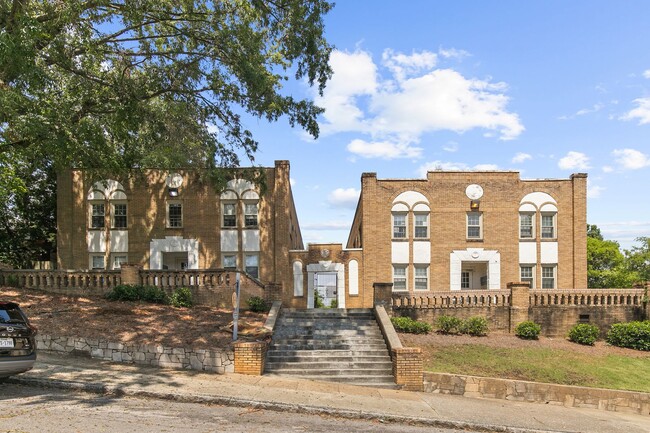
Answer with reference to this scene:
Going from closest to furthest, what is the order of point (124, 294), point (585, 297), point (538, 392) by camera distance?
point (538, 392) → point (124, 294) → point (585, 297)

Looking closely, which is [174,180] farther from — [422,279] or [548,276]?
[548,276]

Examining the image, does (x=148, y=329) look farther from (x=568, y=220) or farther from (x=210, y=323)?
(x=568, y=220)

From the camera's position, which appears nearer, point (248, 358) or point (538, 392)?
point (248, 358)

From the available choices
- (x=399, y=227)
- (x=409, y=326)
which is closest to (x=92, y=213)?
(x=399, y=227)

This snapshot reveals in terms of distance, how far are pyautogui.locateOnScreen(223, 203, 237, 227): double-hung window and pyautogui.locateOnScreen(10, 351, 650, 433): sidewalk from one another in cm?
1276

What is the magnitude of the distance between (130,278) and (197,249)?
6.45m

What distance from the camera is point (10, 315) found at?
8.09 m

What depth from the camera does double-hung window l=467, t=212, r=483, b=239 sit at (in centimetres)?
2325

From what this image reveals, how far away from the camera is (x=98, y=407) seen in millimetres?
7551

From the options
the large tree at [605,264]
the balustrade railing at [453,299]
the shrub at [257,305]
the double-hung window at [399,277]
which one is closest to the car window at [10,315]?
the shrub at [257,305]

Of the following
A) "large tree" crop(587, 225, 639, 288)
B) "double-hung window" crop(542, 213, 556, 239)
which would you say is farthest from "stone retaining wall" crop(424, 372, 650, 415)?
"large tree" crop(587, 225, 639, 288)

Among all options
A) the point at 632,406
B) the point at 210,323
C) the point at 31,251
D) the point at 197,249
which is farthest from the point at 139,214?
the point at 632,406

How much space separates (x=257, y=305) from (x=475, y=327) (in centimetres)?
791

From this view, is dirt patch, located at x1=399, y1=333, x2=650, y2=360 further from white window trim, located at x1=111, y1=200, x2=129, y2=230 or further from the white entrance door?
white window trim, located at x1=111, y1=200, x2=129, y2=230
